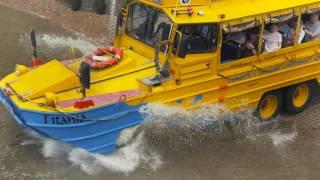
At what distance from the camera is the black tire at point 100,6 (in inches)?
646

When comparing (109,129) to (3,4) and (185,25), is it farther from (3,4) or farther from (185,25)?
(3,4)

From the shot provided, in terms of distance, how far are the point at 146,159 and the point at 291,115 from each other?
139 inches

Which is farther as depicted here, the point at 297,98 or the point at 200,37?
the point at 297,98

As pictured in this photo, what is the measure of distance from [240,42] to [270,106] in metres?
1.84

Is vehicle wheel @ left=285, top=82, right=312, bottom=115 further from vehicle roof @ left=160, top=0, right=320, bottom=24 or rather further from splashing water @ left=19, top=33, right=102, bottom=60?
splashing water @ left=19, top=33, right=102, bottom=60

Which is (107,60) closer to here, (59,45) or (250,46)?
(250,46)

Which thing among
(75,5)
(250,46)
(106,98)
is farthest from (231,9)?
(75,5)

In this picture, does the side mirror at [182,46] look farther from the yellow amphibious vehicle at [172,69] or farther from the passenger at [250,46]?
the passenger at [250,46]

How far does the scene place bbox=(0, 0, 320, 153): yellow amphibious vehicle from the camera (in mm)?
8078

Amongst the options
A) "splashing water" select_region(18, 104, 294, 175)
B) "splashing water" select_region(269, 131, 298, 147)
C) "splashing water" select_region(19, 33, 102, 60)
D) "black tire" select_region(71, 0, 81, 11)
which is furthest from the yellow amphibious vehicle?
"black tire" select_region(71, 0, 81, 11)

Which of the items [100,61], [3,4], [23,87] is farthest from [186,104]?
[3,4]

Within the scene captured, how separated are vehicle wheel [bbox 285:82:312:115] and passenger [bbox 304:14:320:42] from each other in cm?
96

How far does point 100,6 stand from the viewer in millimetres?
16453

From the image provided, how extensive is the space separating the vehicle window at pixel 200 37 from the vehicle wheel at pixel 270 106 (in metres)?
1.99
